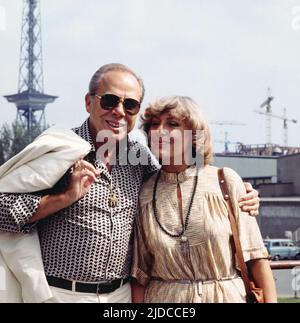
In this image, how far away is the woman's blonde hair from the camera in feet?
10.0

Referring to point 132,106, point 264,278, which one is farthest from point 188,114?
point 264,278

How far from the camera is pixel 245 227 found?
3.09 m

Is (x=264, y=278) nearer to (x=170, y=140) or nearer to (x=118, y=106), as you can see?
(x=170, y=140)

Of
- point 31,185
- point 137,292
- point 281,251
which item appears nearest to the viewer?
point 31,185

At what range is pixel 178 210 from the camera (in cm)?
310

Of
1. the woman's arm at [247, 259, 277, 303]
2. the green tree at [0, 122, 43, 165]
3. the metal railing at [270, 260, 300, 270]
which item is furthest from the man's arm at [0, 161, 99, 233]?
the green tree at [0, 122, 43, 165]

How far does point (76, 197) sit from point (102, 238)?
22cm

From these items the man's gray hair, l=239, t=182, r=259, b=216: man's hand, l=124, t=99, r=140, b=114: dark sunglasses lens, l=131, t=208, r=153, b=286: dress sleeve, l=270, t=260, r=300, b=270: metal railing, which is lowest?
l=270, t=260, r=300, b=270: metal railing

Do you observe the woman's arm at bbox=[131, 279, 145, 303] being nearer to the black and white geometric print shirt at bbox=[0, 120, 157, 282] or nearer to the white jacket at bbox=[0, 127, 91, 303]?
the black and white geometric print shirt at bbox=[0, 120, 157, 282]

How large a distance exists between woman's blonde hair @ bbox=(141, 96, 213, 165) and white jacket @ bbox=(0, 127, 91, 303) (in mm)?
346

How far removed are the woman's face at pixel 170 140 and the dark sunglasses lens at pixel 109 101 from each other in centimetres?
19

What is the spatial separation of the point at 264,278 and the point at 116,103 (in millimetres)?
1030
